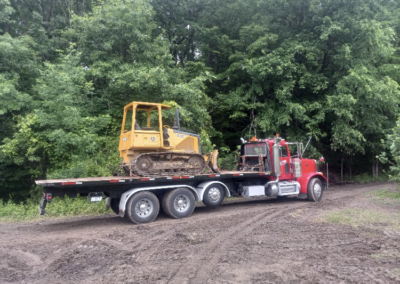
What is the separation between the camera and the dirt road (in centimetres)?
512

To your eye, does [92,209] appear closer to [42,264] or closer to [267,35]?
[42,264]

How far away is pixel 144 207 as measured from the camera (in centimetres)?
959

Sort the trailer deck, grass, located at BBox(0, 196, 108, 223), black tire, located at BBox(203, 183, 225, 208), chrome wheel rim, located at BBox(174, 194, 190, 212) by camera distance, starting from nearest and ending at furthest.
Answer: the trailer deck, chrome wheel rim, located at BBox(174, 194, 190, 212), black tire, located at BBox(203, 183, 225, 208), grass, located at BBox(0, 196, 108, 223)

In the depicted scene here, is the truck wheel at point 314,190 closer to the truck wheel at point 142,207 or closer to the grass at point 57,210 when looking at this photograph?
the truck wheel at point 142,207

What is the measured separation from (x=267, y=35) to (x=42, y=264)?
52.9 ft

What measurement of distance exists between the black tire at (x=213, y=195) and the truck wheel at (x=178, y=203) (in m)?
0.72

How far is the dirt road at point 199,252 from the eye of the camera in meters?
5.12

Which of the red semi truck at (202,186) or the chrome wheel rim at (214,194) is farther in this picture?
the chrome wheel rim at (214,194)

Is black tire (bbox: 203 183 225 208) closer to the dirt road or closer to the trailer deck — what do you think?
the trailer deck

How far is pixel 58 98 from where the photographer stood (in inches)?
511

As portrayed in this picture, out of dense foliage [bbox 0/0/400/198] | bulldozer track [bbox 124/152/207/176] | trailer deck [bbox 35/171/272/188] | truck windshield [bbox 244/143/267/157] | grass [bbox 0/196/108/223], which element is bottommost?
grass [bbox 0/196/108/223]

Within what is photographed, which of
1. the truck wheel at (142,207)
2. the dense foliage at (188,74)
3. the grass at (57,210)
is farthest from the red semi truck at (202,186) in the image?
the dense foliage at (188,74)

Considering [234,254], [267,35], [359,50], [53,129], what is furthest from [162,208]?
[359,50]

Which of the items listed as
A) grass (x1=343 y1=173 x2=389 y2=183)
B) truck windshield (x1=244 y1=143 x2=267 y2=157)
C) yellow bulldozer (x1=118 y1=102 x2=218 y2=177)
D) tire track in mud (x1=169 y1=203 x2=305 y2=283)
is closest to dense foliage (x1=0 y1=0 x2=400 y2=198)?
truck windshield (x1=244 y1=143 x2=267 y2=157)
